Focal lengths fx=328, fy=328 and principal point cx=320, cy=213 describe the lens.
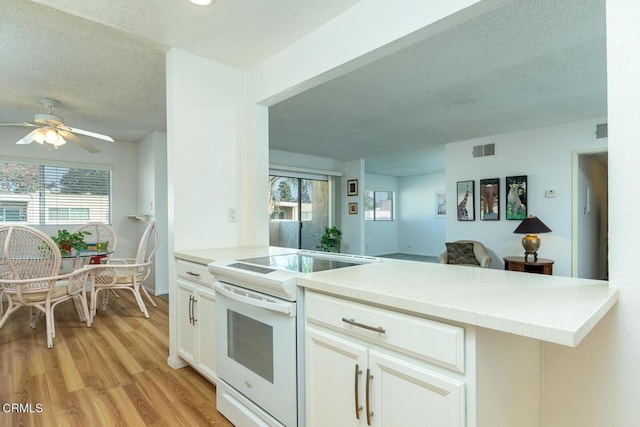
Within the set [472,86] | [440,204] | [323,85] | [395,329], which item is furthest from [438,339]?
[440,204]

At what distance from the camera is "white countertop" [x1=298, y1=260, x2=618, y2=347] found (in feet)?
2.60

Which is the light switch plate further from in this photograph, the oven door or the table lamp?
the table lamp

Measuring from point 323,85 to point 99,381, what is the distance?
285 cm

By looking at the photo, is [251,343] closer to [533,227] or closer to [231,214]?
[231,214]

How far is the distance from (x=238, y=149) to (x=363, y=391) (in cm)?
210

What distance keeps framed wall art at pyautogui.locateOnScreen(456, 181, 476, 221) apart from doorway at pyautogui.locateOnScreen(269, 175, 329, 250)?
272cm

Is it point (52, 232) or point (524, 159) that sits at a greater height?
point (524, 159)

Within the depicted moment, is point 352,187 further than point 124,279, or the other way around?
point 352,187

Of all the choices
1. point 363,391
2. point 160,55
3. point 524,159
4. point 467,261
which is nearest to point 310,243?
point 467,261

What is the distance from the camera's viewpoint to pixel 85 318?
11.2 ft

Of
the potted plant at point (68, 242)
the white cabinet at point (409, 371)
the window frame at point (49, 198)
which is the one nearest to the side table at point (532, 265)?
the white cabinet at point (409, 371)

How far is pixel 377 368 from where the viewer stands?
1099 millimetres

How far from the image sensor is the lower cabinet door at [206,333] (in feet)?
6.45

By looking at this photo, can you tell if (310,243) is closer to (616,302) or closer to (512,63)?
(512,63)
